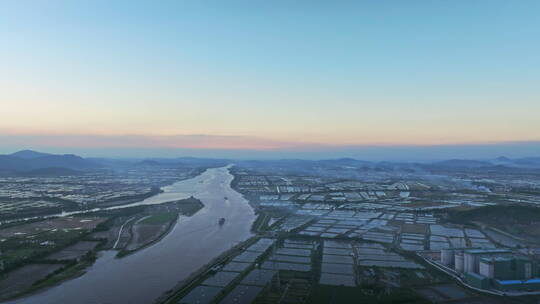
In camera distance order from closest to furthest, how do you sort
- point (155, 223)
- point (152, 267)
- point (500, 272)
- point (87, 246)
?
point (500, 272)
point (152, 267)
point (87, 246)
point (155, 223)

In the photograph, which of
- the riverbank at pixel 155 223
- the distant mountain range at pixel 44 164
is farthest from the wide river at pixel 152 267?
the distant mountain range at pixel 44 164

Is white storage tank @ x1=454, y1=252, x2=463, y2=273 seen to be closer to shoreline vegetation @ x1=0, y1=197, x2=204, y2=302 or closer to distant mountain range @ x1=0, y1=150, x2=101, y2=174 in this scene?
shoreline vegetation @ x1=0, y1=197, x2=204, y2=302

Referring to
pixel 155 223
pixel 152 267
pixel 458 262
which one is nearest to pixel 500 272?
pixel 458 262

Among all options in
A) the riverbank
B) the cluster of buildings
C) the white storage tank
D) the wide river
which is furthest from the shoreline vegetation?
the cluster of buildings

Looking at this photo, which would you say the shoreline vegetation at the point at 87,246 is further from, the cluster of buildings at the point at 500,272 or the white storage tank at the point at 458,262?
the cluster of buildings at the point at 500,272

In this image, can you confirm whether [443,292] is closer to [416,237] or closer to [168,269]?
[416,237]

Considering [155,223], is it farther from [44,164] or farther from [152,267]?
[44,164]
